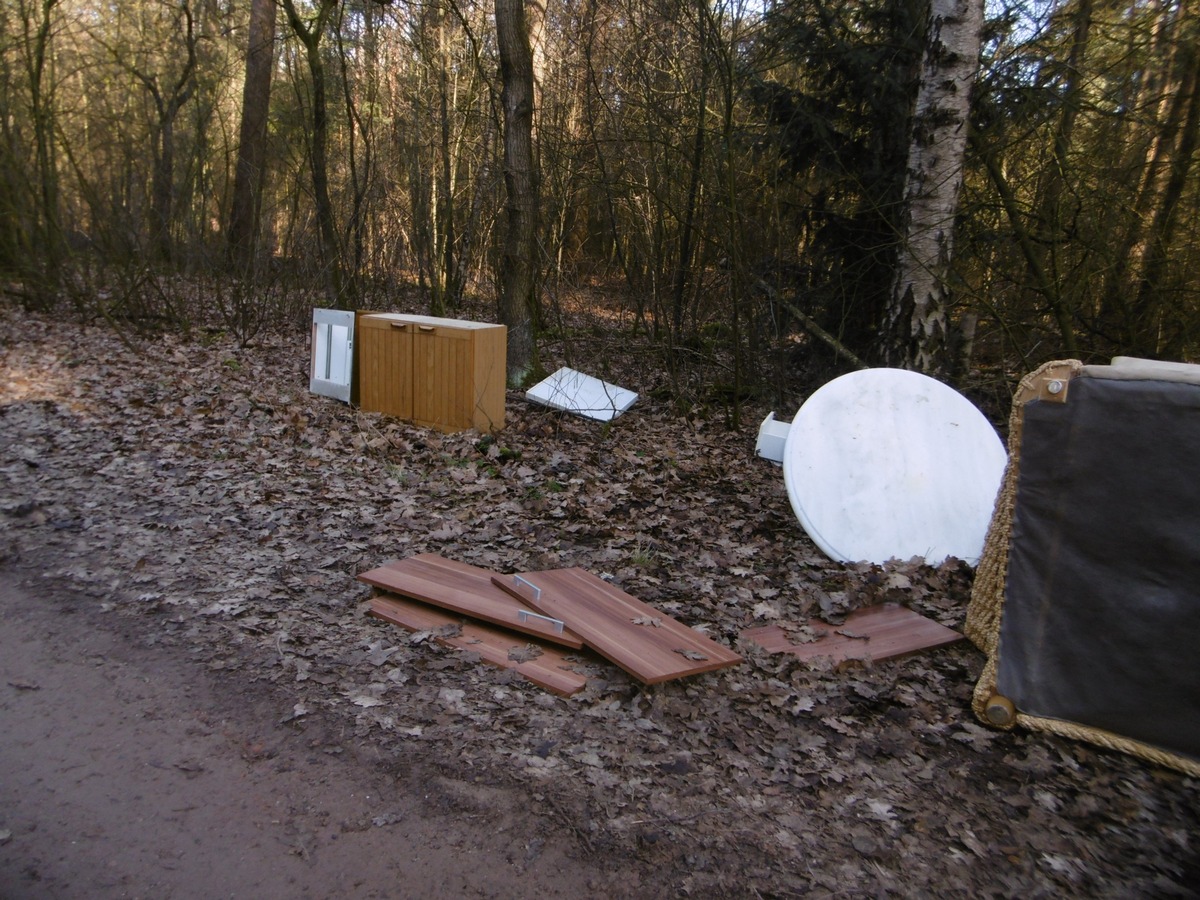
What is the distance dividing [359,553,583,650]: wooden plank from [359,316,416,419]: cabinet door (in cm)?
398

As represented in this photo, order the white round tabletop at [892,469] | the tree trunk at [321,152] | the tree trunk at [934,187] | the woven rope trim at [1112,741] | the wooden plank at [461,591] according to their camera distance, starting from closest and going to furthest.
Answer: the woven rope trim at [1112,741], the wooden plank at [461,591], the white round tabletop at [892,469], the tree trunk at [934,187], the tree trunk at [321,152]

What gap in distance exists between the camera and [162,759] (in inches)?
141

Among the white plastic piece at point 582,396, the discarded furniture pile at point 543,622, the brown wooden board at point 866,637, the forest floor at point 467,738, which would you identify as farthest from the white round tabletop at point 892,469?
the white plastic piece at point 582,396

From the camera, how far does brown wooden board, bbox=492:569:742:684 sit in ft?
13.5

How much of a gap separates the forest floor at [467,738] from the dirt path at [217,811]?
0.5 inches

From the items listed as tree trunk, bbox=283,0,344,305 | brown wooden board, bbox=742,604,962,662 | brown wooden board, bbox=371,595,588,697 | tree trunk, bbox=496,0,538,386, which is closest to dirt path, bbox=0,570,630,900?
brown wooden board, bbox=371,595,588,697

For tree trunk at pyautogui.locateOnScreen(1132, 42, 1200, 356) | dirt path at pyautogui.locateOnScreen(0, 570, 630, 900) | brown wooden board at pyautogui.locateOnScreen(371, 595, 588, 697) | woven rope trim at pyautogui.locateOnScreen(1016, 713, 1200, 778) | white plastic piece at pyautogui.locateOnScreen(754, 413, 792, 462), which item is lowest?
dirt path at pyautogui.locateOnScreen(0, 570, 630, 900)

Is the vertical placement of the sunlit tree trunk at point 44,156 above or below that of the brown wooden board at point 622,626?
above

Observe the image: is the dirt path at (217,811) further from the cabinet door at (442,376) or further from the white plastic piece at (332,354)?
the white plastic piece at (332,354)

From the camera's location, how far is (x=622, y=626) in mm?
4516

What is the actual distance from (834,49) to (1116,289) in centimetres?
374

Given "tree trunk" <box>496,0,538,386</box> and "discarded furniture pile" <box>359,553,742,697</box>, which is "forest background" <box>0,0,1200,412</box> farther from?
"discarded furniture pile" <box>359,553,742,697</box>

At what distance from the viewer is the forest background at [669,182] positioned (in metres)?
8.95

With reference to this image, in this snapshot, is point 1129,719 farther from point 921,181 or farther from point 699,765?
point 921,181
